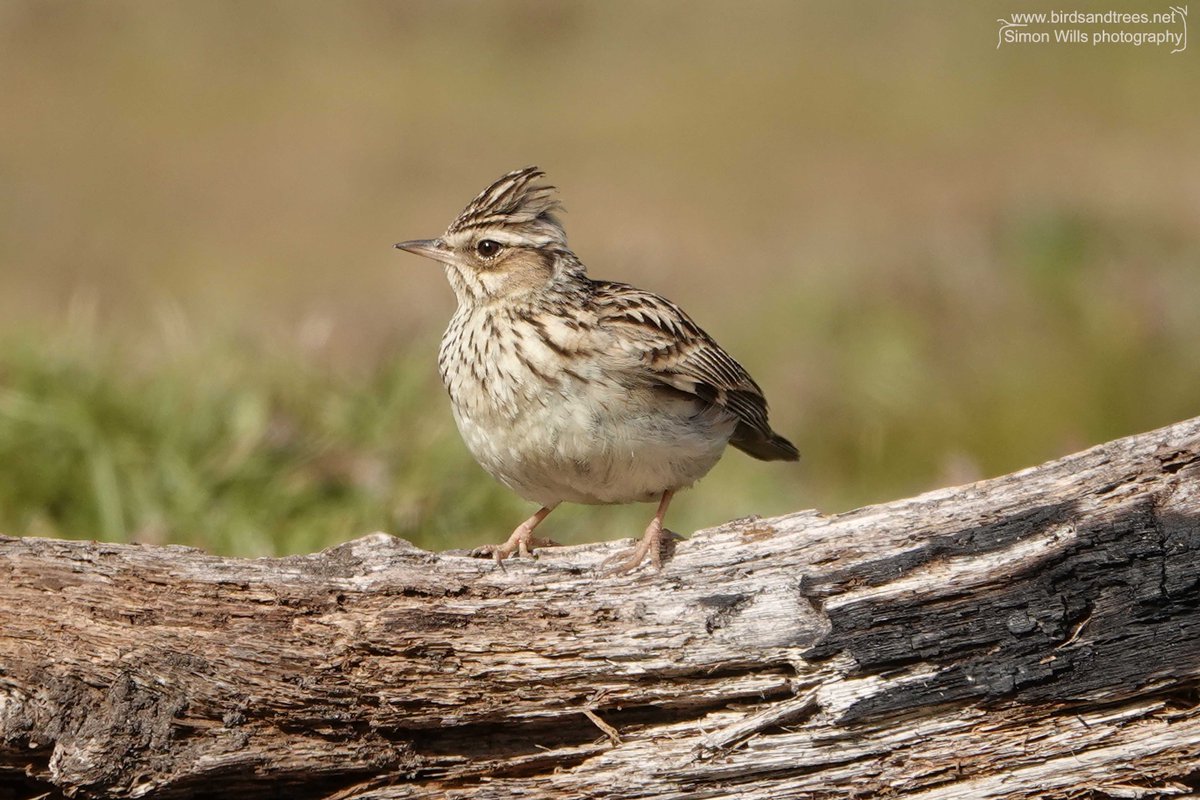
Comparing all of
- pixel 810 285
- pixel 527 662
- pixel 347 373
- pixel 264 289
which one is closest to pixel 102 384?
pixel 347 373

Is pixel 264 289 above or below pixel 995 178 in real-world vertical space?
below

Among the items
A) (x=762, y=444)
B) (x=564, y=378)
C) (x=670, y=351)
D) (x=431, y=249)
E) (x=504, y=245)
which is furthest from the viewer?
(x=762, y=444)

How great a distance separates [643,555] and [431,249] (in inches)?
84.4

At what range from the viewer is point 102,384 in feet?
26.8

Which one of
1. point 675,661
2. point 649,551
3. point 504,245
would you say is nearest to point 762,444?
point 504,245

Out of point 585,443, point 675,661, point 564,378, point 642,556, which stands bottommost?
point 675,661

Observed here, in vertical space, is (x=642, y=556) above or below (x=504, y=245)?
below

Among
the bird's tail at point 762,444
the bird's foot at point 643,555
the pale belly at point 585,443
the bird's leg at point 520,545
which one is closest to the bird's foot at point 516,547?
the bird's leg at point 520,545

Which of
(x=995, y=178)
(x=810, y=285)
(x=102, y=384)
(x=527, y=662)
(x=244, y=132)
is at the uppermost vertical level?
(x=244, y=132)

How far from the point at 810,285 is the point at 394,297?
4.41 metres

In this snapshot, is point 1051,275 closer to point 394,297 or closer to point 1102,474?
point 394,297

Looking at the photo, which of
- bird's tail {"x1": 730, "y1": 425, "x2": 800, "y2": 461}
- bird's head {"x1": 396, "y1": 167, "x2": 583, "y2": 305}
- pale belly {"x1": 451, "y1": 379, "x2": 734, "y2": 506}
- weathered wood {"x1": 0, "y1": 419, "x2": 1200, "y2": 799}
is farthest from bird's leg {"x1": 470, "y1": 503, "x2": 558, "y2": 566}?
bird's tail {"x1": 730, "y1": 425, "x2": 800, "y2": 461}

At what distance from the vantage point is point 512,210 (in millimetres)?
6629

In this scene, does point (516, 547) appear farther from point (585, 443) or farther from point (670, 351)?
point (670, 351)
